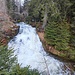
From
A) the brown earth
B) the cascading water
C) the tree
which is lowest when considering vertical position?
the cascading water

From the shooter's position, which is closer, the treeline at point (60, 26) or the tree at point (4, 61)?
the tree at point (4, 61)

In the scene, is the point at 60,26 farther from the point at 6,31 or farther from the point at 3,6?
the point at 3,6

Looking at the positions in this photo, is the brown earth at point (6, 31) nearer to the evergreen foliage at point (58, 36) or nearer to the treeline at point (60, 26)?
the treeline at point (60, 26)

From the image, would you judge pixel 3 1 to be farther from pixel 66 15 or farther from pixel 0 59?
pixel 0 59

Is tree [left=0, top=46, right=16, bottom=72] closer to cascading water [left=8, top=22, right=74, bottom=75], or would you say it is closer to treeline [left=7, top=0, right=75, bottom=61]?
cascading water [left=8, top=22, right=74, bottom=75]

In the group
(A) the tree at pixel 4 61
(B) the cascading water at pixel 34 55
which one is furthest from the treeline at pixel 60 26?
(A) the tree at pixel 4 61

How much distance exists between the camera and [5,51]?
8250mm

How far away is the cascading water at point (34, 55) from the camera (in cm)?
1464

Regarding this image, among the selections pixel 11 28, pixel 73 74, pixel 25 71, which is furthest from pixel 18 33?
pixel 25 71

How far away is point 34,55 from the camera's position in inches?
644

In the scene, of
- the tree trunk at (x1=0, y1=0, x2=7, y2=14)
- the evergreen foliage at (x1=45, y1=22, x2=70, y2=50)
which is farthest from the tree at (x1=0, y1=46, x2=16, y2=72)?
the tree trunk at (x1=0, y1=0, x2=7, y2=14)

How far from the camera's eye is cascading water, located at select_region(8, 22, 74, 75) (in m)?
14.6

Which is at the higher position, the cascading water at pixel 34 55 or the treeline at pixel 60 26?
the treeline at pixel 60 26

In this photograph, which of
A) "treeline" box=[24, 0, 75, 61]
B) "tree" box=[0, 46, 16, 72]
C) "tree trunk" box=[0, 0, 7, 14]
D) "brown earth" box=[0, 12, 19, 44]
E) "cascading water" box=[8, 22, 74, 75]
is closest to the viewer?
"tree" box=[0, 46, 16, 72]
